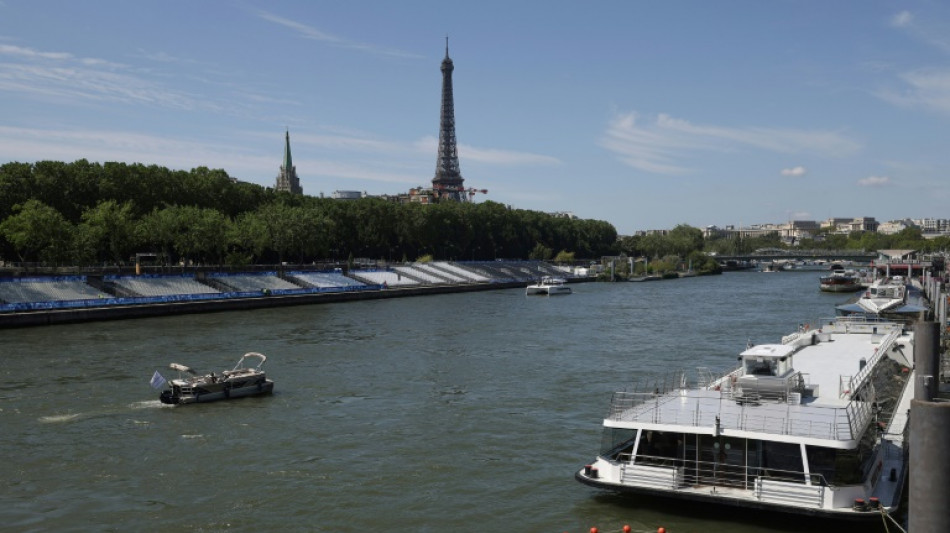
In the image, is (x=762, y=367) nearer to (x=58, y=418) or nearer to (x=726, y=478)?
(x=726, y=478)

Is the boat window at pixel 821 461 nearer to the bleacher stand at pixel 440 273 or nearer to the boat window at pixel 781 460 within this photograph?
the boat window at pixel 781 460

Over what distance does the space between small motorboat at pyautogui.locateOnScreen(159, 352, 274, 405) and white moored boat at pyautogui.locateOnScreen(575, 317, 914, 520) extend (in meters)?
14.6

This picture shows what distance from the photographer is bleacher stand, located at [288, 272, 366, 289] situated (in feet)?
277

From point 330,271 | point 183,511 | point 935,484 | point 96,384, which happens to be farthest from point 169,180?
point 935,484

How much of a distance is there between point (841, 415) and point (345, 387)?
18750 millimetres

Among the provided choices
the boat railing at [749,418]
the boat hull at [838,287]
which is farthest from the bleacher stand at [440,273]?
the boat railing at [749,418]

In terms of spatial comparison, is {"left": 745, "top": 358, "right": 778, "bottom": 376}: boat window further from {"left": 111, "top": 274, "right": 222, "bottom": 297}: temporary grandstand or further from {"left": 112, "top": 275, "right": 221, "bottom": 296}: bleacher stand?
{"left": 112, "top": 275, "right": 221, "bottom": 296}: bleacher stand

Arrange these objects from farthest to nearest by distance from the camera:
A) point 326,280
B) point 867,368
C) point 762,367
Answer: point 326,280, point 867,368, point 762,367

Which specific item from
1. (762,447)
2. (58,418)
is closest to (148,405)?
(58,418)

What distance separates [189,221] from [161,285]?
36.2ft

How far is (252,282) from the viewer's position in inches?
3083

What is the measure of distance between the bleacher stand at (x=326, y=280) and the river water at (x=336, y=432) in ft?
113

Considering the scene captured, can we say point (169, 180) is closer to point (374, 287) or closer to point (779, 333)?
point (374, 287)

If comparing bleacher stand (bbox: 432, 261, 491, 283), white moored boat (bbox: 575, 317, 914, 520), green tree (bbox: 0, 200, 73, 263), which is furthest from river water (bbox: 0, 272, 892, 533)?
bleacher stand (bbox: 432, 261, 491, 283)
